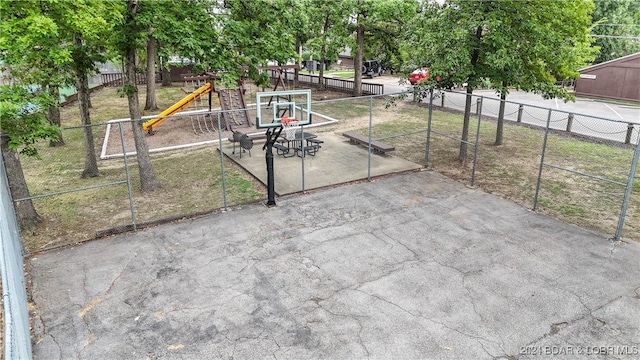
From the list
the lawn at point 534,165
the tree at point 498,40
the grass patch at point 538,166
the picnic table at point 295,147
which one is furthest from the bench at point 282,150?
the tree at point 498,40

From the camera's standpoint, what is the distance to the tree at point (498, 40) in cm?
1122

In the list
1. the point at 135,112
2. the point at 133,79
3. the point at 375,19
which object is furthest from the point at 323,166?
the point at 375,19

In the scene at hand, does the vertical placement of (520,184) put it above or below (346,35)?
below

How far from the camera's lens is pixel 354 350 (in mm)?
5840

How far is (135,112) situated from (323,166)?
18.4 feet

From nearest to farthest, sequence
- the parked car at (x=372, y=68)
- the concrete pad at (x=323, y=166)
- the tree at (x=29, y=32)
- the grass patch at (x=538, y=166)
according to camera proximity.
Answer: the tree at (x=29, y=32) < the grass patch at (x=538, y=166) < the concrete pad at (x=323, y=166) < the parked car at (x=372, y=68)

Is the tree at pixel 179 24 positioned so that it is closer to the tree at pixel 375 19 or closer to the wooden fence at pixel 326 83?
the tree at pixel 375 19

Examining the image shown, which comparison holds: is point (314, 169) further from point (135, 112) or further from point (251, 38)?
point (135, 112)

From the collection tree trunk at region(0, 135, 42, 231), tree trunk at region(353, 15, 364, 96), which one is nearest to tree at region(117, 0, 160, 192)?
tree trunk at region(0, 135, 42, 231)

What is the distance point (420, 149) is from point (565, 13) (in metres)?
6.03

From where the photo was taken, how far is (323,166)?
532 inches

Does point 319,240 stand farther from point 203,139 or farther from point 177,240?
point 203,139

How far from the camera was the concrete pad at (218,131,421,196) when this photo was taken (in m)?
12.2

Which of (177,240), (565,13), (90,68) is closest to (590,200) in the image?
(565,13)
